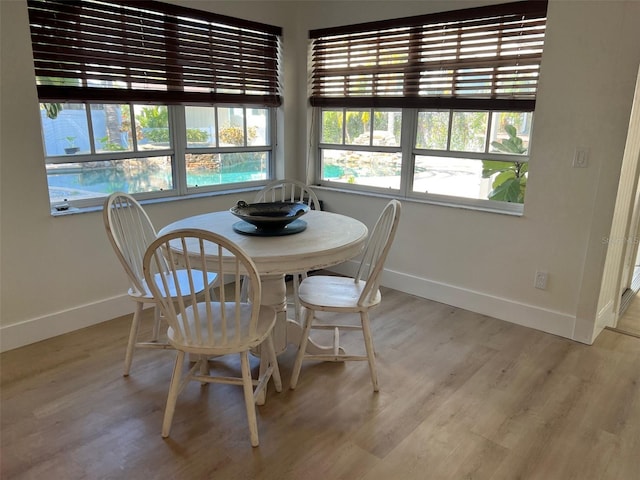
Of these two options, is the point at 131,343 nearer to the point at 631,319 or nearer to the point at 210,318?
the point at 210,318

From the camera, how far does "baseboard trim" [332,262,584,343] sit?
2867 mm

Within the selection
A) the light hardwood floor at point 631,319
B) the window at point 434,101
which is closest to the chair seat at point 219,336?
the window at point 434,101

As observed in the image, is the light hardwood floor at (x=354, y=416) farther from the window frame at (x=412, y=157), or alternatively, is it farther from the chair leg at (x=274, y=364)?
the window frame at (x=412, y=157)

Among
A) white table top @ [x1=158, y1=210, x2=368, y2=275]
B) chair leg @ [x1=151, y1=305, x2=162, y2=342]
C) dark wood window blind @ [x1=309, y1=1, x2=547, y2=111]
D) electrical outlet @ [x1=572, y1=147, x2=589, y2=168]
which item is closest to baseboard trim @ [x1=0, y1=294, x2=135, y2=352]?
chair leg @ [x1=151, y1=305, x2=162, y2=342]

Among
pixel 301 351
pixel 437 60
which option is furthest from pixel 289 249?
pixel 437 60

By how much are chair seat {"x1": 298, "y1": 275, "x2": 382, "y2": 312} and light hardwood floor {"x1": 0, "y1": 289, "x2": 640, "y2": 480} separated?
1.41ft

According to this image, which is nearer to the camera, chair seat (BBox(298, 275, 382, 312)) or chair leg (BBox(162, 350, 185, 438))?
chair leg (BBox(162, 350, 185, 438))

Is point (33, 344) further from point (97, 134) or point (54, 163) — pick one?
point (97, 134)

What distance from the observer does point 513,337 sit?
2.83 meters

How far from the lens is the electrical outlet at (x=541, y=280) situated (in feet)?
9.46

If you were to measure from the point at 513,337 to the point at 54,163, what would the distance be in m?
2.99

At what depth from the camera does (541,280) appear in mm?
2900

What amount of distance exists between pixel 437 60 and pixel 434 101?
274 millimetres

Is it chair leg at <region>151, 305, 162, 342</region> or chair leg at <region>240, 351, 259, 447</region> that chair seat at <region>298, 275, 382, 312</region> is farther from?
Result: chair leg at <region>151, 305, 162, 342</region>
